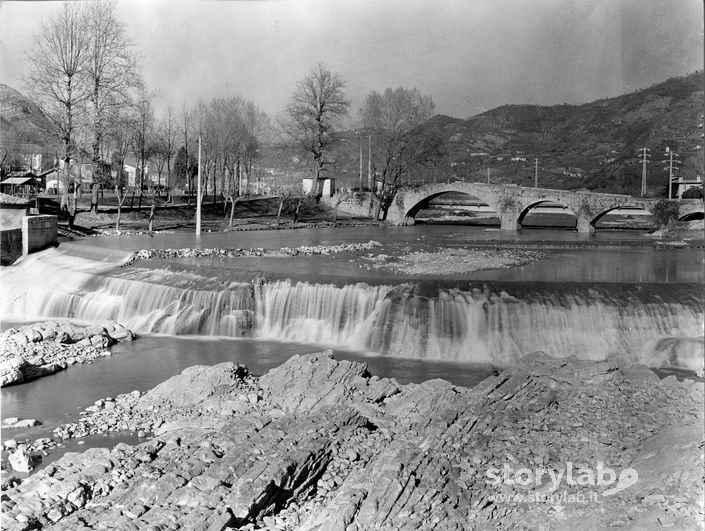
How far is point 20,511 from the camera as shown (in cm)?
761

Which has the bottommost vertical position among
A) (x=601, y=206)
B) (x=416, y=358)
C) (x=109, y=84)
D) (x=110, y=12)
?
(x=416, y=358)

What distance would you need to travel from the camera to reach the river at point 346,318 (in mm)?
15312

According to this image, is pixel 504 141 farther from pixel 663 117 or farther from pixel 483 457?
pixel 483 457

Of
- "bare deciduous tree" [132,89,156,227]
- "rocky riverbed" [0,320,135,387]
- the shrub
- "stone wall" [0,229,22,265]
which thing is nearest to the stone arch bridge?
the shrub

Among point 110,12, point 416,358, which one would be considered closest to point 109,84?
point 110,12

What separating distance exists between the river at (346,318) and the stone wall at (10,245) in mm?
2630

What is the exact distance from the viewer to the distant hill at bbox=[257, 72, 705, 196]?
73.1 metres

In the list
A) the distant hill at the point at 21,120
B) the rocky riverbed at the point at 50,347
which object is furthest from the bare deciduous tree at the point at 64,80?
the rocky riverbed at the point at 50,347

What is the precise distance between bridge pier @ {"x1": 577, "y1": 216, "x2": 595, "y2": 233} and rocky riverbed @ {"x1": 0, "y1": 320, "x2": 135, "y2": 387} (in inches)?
1613

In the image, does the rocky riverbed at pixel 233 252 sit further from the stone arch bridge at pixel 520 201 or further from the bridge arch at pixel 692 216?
the bridge arch at pixel 692 216

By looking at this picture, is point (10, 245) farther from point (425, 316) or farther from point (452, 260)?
point (425, 316)

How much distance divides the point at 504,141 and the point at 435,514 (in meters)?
190

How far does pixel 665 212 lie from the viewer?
48.8 metres

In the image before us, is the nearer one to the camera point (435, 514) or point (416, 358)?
point (435, 514)
